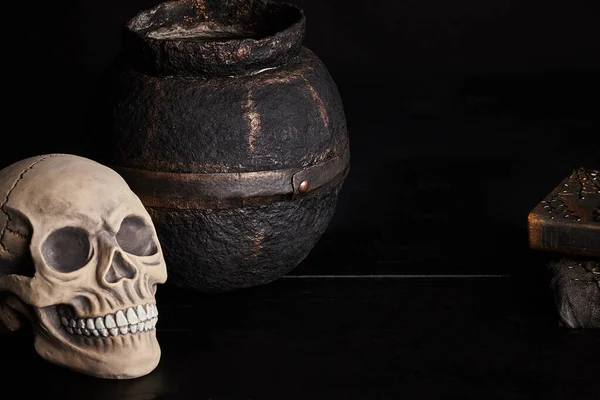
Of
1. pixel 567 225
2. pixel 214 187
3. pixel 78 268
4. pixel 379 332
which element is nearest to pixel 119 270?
pixel 78 268

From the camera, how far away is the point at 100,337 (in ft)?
9.62

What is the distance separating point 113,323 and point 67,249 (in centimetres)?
18

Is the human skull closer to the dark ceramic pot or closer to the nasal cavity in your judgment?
the nasal cavity

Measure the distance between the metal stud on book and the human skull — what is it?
0.90 m

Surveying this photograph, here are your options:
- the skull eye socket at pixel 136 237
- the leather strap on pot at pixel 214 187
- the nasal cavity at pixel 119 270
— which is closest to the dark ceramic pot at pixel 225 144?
the leather strap on pot at pixel 214 187

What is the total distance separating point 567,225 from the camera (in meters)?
3.24

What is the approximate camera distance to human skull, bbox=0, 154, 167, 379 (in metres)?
2.89

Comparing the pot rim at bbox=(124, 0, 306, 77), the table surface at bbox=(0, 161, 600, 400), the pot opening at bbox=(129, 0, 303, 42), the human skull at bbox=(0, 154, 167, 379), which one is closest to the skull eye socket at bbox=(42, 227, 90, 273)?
the human skull at bbox=(0, 154, 167, 379)

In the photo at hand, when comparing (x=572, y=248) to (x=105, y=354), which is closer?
(x=105, y=354)

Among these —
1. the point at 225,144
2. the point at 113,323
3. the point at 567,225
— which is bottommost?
the point at 567,225

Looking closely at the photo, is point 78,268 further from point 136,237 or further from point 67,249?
point 136,237

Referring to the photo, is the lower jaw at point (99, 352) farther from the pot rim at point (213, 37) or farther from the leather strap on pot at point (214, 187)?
the pot rim at point (213, 37)

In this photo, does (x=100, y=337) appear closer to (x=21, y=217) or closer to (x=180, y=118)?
(x=21, y=217)

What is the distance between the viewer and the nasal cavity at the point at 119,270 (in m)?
2.92
